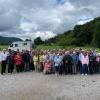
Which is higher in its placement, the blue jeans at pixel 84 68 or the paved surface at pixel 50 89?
the blue jeans at pixel 84 68

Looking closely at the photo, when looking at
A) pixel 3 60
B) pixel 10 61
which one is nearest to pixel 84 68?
pixel 10 61

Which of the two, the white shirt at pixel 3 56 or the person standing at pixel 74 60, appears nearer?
the person standing at pixel 74 60

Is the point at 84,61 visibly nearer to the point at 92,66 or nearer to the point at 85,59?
the point at 85,59

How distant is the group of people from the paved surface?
2188 millimetres

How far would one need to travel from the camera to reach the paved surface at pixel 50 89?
1451 cm

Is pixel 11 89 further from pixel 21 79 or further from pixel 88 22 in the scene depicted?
pixel 88 22

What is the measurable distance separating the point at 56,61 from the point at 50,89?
23.1 feet

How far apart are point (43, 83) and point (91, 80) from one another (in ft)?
9.66

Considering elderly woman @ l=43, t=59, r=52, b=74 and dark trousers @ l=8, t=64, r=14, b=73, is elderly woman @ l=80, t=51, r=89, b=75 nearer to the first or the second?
elderly woman @ l=43, t=59, r=52, b=74

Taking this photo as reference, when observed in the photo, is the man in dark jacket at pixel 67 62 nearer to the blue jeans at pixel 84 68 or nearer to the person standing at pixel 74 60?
the person standing at pixel 74 60

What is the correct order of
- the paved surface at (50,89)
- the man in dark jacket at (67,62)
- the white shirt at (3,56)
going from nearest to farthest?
1. the paved surface at (50,89)
2. the man in dark jacket at (67,62)
3. the white shirt at (3,56)

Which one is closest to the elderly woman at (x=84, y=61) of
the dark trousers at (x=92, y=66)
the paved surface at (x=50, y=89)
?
the dark trousers at (x=92, y=66)

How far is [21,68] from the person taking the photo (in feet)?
84.4

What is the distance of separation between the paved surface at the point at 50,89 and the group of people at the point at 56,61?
86.1 inches
